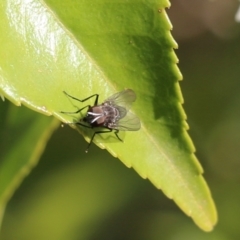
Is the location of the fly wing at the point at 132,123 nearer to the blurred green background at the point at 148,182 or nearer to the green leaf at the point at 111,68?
the green leaf at the point at 111,68

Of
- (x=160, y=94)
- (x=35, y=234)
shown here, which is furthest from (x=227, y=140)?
(x=160, y=94)

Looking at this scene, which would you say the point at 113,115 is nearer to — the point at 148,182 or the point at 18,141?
the point at 18,141

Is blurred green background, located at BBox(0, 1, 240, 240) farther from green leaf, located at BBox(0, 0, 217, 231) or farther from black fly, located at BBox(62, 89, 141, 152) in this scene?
green leaf, located at BBox(0, 0, 217, 231)

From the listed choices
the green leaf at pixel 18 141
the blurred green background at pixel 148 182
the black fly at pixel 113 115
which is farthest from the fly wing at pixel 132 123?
the blurred green background at pixel 148 182

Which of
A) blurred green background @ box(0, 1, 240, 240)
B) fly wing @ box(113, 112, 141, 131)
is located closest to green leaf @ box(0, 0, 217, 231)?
fly wing @ box(113, 112, 141, 131)

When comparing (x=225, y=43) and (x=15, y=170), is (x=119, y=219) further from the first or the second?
(x=15, y=170)

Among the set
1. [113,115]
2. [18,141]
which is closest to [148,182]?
[113,115]
